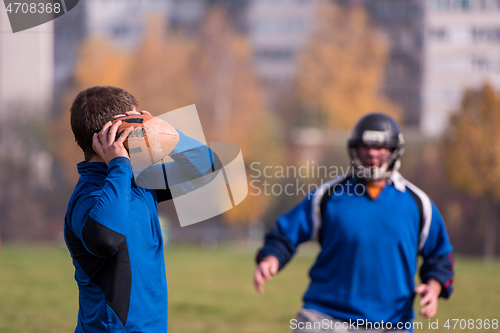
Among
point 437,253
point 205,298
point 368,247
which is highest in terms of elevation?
point 368,247

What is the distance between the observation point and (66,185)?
35.2m

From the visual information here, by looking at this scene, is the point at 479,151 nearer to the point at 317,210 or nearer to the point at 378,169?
the point at 378,169

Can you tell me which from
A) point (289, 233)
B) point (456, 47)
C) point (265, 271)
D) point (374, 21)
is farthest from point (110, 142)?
point (456, 47)

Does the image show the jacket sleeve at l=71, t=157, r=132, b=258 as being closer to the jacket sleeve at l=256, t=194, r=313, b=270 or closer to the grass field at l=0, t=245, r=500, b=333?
the jacket sleeve at l=256, t=194, r=313, b=270

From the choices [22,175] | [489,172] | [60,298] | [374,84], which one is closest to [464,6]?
[374,84]

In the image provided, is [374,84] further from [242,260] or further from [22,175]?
[22,175]

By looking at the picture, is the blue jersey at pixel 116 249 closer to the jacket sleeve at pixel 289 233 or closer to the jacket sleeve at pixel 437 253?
the jacket sleeve at pixel 289 233

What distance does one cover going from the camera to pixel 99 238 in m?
2.19

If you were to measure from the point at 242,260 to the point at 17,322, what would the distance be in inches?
564

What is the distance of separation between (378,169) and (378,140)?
0.73 feet

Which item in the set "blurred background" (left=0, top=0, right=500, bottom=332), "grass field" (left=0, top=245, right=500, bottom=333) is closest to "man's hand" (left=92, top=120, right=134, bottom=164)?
"grass field" (left=0, top=245, right=500, bottom=333)

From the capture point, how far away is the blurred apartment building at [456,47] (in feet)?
152

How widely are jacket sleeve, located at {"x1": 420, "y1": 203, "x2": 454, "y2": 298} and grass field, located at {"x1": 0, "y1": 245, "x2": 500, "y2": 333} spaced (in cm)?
565

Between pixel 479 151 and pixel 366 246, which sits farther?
pixel 479 151
